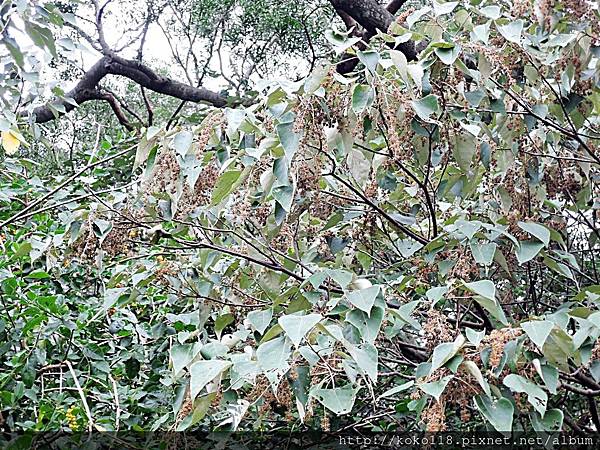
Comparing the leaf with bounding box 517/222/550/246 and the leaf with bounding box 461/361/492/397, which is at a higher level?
the leaf with bounding box 517/222/550/246

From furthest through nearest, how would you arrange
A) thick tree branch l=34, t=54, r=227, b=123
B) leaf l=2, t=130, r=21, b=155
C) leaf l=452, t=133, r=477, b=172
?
thick tree branch l=34, t=54, r=227, b=123 < leaf l=2, t=130, r=21, b=155 < leaf l=452, t=133, r=477, b=172

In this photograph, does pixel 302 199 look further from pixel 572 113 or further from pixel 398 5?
pixel 398 5

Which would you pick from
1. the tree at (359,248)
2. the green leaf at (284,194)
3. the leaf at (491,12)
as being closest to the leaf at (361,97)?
the tree at (359,248)

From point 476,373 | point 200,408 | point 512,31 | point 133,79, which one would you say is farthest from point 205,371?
point 133,79

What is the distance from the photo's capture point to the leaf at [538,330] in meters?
0.72

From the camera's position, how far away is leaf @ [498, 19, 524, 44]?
0.95 m

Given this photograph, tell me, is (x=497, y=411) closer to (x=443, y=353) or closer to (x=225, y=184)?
(x=443, y=353)

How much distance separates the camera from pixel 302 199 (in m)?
1.03

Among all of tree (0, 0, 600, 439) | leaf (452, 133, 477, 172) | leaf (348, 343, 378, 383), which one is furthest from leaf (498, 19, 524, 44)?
leaf (348, 343, 378, 383)

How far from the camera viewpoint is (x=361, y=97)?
0.88m

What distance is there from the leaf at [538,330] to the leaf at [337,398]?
20 cm

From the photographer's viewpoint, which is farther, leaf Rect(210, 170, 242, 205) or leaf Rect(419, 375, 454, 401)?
leaf Rect(210, 170, 242, 205)

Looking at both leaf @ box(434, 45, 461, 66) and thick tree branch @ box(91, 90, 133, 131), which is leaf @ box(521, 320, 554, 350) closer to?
leaf @ box(434, 45, 461, 66)

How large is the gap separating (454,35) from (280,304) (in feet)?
1.62
